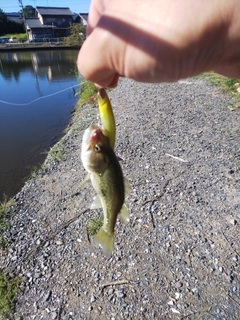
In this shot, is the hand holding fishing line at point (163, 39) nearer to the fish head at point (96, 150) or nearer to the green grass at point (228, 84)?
the fish head at point (96, 150)

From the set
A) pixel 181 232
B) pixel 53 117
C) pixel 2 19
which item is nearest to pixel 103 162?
pixel 181 232

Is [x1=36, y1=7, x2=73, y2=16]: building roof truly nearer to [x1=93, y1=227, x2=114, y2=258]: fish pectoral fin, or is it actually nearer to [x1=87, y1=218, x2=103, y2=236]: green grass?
[x1=87, y1=218, x2=103, y2=236]: green grass

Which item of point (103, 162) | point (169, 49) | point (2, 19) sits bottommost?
point (2, 19)

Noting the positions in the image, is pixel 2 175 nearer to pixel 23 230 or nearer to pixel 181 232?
pixel 23 230

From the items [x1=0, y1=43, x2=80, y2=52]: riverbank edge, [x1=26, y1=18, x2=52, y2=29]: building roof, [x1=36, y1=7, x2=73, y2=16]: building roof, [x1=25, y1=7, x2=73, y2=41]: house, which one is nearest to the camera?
[x1=0, y1=43, x2=80, y2=52]: riverbank edge

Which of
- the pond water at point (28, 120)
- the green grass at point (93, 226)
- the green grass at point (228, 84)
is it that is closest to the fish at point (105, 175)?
the green grass at point (93, 226)

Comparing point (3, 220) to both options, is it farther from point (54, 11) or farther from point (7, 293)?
point (54, 11)

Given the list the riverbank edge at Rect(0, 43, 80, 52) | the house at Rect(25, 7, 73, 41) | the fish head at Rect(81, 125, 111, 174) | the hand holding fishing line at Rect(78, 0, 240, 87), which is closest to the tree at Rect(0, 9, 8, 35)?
the house at Rect(25, 7, 73, 41)
